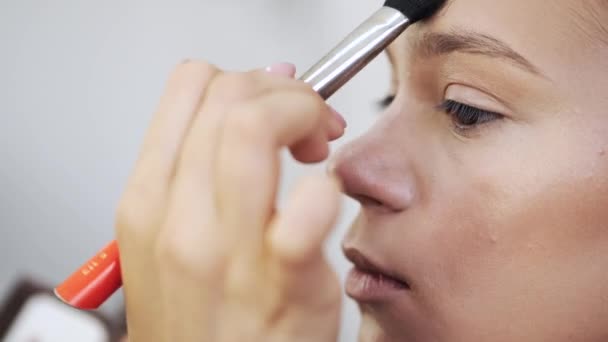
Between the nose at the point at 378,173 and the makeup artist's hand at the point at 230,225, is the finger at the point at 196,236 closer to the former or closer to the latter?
the makeup artist's hand at the point at 230,225

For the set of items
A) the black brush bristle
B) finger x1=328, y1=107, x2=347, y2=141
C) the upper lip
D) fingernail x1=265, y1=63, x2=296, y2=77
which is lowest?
the upper lip

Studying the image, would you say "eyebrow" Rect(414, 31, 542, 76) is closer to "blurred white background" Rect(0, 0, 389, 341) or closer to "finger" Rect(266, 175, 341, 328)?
"finger" Rect(266, 175, 341, 328)

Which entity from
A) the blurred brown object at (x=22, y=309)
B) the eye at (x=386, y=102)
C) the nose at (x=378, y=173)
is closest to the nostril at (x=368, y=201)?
the nose at (x=378, y=173)

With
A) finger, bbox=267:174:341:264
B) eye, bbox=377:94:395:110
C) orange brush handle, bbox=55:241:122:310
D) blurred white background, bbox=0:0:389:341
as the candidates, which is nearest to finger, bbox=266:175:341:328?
finger, bbox=267:174:341:264

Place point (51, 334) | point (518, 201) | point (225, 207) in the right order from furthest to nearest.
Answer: point (51, 334) < point (518, 201) < point (225, 207)

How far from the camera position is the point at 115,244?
35 centimetres

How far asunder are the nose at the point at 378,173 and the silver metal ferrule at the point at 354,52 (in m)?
0.05

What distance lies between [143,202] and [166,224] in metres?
0.02

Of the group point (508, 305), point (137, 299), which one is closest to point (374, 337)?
point (508, 305)

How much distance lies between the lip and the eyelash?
0.10 m

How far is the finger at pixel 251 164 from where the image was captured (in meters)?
0.26

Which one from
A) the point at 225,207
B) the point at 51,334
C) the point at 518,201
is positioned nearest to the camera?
the point at 225,207

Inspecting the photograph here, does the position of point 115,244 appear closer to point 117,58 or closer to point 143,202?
point 143,202

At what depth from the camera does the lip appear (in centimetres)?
43
